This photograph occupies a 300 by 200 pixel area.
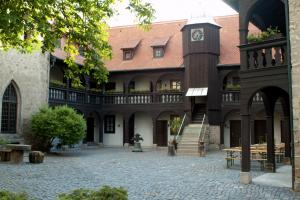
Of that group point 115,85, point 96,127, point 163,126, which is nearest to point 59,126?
point 115,85

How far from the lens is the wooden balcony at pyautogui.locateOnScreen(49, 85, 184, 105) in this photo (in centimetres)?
2100

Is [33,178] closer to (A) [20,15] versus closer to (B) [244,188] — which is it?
(A) [20,15]

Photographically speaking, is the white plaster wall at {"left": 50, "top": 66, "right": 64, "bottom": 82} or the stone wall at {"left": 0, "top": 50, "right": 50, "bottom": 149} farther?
the white plaster wall at {"left": 50, "top": 66, "right": 64, "bottom": 82}

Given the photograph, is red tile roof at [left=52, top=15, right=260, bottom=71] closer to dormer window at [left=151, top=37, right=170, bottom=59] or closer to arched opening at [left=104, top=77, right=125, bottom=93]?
dormer window at [left=151, top=37, right=170, bottom=59]

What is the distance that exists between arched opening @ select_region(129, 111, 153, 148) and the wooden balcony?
1940mm

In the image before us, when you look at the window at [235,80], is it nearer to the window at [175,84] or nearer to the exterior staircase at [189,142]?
the window at [175,84]

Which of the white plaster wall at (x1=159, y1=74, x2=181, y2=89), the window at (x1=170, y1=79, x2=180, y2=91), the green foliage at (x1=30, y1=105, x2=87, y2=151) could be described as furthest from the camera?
the white plaster wall at (x1=159, y1=74, x2=181, y2=89)

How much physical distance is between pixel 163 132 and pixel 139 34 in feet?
29.2

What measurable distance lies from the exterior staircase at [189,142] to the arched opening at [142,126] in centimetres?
541

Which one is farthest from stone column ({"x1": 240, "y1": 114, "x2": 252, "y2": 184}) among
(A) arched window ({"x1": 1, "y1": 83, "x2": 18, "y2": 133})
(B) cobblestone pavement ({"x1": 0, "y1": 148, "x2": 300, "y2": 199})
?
(A) arched window ({"x1": 1, "y1": 83, "x2": 18, "y2": 133})

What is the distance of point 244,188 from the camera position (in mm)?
7801

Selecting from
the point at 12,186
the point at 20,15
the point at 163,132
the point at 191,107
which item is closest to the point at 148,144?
the point at 163,132

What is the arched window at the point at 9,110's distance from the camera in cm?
1630

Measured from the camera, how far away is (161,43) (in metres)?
24.1
